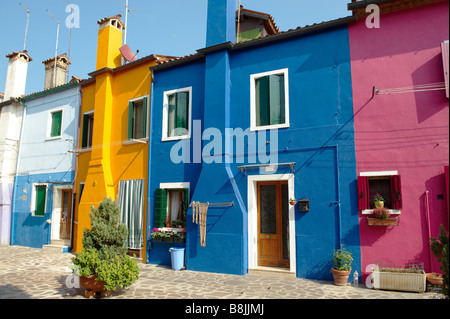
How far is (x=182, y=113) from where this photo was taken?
412 inches

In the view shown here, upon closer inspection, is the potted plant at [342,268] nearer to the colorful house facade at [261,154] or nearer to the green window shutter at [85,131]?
the colorful house facade at [261,154]

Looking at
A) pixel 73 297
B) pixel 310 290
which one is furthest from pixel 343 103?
pixel 73 297

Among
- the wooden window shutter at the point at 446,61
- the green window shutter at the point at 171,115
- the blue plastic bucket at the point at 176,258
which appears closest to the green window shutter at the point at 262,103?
the green window shutter at the point at 171,115

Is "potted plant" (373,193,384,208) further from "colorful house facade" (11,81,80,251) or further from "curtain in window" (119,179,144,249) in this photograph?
"colorful house facade" (11,81,80,251)

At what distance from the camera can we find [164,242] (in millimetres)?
9992

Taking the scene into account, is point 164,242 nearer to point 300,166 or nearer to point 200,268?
point 200,268

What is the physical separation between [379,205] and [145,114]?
768cm

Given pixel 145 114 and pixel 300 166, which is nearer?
pixel 300 166

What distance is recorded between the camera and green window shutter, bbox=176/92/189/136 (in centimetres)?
1040

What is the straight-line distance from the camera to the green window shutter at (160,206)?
1007 cm

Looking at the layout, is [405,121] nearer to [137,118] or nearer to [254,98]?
[254,98]

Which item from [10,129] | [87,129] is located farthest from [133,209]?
[10,129]

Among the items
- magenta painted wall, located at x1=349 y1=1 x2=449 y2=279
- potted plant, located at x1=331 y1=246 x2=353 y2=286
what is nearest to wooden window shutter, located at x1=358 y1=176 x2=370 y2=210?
magenta painted wall, located at x1=349 y1=1 x2=449 y2=279

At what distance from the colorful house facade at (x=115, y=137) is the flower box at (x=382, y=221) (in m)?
6.67
